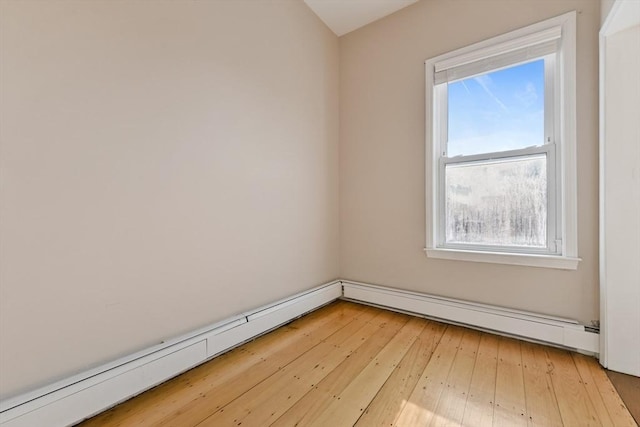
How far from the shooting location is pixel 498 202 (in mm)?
2229

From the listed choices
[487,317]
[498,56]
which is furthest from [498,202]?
[498,56]

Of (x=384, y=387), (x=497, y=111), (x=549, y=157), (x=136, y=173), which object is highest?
(x=497, y=111)

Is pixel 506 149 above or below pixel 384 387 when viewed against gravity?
above

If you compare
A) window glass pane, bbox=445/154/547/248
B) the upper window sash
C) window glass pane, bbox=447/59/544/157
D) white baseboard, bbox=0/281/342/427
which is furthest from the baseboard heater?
the upper window sash

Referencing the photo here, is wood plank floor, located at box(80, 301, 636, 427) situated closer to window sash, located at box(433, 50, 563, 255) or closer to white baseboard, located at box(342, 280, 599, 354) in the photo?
white baseboard, located at box(342, 280, 599, 354)

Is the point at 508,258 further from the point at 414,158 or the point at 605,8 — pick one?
the point at 605,8

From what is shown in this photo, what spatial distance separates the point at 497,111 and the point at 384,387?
220cm

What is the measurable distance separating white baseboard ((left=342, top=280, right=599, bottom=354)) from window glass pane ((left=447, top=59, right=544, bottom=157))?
126cm

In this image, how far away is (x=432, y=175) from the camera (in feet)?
8.02

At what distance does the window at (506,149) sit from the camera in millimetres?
1926

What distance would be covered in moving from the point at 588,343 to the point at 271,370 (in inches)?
79.1

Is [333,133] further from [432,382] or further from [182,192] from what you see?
[432,382]

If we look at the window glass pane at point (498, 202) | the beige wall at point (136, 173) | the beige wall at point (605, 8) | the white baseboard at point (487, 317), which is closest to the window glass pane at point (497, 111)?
the window glass pane at point (498, 202)

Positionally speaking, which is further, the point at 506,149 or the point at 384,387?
the point at 506,149
